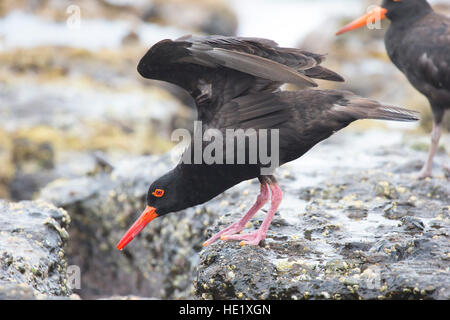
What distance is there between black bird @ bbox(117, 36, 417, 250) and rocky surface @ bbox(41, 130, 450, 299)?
0.45 meters

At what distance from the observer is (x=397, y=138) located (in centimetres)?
876

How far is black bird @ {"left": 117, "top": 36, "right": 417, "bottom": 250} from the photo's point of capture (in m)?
4.61

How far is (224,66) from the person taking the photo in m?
4.67

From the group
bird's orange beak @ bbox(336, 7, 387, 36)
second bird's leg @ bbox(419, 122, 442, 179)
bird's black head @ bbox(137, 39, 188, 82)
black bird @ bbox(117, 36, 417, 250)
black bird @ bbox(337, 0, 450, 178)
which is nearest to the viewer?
bird's black head @ bbox(137, 39, 188, 82)

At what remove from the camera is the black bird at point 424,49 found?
6.77 m

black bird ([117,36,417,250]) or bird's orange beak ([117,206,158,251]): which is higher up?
black bird ([117,36,417,250])

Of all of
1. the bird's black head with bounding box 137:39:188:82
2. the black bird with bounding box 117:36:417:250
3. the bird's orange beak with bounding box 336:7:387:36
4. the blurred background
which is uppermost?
the bird's orange beak with bounding box 336:7:387:36

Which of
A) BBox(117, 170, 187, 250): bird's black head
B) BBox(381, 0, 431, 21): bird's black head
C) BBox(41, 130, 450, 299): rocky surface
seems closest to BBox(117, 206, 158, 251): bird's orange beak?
BBox(117, 170, 187, 250): bird's black head

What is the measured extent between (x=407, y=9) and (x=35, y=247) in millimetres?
5386

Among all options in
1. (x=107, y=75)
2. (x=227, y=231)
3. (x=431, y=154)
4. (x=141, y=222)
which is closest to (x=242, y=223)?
(x=227, y=231)

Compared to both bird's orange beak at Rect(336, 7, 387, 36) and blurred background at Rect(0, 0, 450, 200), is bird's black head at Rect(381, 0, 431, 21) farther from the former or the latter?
blurred background at Rect(0, 0, 450, 200)

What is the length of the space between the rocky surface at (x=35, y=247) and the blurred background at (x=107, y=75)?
7.62 ft
